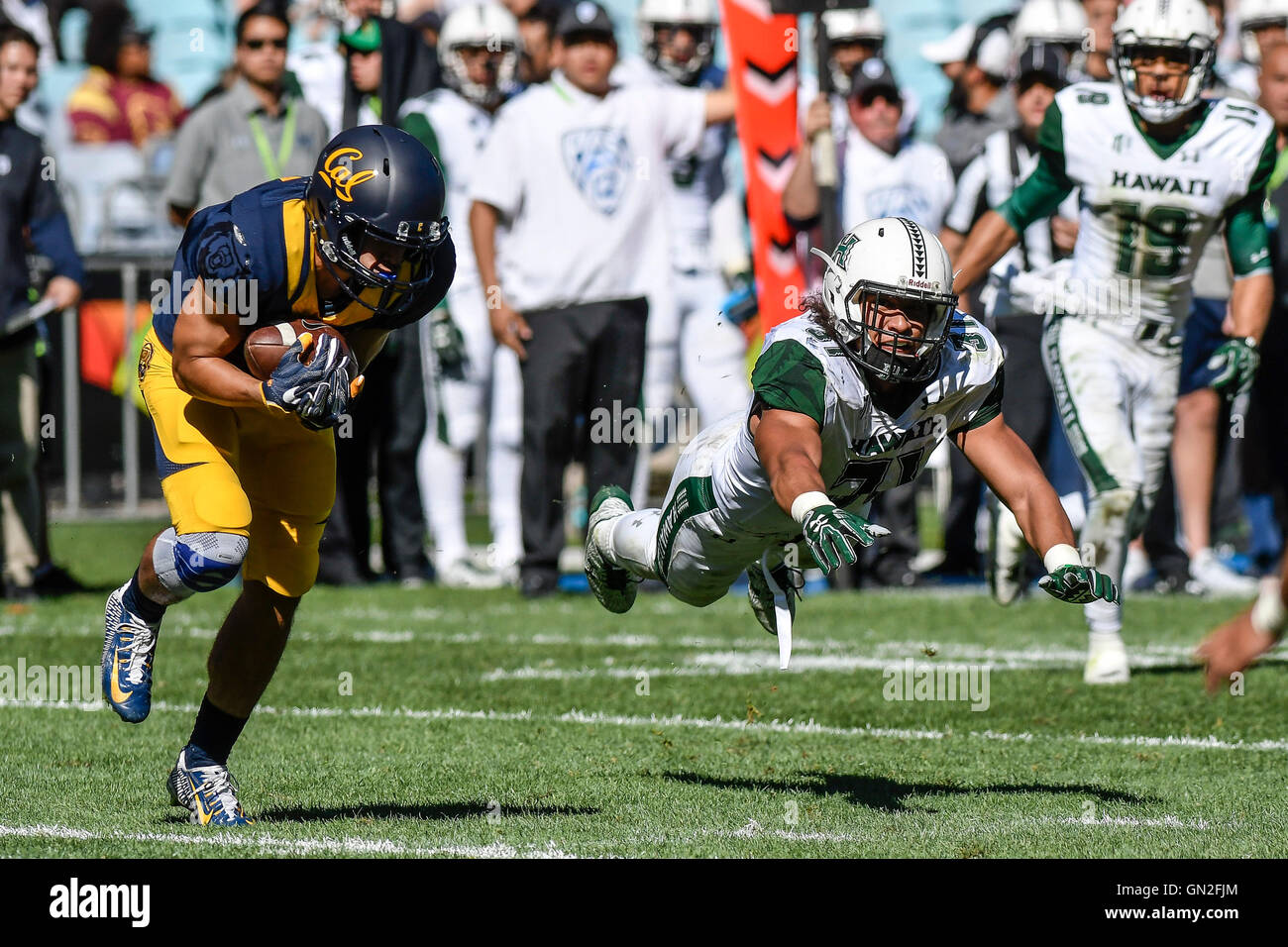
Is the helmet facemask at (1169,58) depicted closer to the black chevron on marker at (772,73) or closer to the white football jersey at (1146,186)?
the white football jersey at (1146,186)

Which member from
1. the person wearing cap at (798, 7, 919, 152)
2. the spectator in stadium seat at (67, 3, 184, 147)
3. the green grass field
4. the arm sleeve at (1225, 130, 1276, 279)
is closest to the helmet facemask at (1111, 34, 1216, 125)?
the arm sleeve at (1225, 130, 1276, 279)

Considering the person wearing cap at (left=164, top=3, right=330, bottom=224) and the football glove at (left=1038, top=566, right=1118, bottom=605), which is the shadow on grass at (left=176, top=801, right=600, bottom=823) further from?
the person wearing cap at (left=164, top=3, right=330, bottom=224)

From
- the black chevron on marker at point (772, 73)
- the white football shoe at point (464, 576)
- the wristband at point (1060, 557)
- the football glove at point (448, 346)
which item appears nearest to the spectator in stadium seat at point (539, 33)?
the black chevron on marker at point (772, 73)

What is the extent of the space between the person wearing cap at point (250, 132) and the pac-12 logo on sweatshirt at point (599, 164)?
1.23 metres

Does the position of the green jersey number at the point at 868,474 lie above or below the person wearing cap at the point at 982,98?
below

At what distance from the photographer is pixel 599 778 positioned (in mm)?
5566

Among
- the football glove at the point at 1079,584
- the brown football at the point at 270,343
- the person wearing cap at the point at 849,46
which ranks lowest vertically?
the football glove at the point at 1079,584

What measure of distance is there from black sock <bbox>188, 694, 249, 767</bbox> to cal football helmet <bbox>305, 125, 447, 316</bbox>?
3.72 ft

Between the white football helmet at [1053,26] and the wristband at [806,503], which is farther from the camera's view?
the white football helmet at [1053,26]

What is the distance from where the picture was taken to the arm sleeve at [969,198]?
10094mm

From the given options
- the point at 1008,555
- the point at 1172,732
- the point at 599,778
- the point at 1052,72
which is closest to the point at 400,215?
the point at 599,778

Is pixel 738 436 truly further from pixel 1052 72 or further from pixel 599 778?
pixel 1052 72

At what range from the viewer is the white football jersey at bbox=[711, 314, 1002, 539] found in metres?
4.93

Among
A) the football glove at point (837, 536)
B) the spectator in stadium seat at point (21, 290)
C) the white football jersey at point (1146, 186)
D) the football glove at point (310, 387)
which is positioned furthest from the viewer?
the spectator in stadium seat at point (21, 290)
